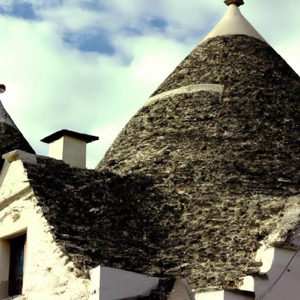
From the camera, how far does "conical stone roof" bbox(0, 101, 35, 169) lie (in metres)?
19.0

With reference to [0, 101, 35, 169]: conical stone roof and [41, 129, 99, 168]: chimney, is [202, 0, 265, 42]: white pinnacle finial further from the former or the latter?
[0, 101, 35, 169]: conical stone roof

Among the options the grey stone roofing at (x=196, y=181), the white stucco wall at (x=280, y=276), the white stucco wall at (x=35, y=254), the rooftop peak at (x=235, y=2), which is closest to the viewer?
the white stucco wall at (x=280, y=276)

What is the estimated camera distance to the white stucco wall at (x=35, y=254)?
13.1 metres

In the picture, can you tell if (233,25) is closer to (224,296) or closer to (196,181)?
(196,181)

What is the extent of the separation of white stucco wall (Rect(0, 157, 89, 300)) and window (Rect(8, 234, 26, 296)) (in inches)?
3.6

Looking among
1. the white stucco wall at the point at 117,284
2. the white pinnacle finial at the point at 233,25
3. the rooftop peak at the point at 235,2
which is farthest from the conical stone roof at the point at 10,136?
the white stucco wall at the point at 117,284

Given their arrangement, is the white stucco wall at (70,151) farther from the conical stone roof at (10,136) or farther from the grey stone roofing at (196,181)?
the conical stone roof at (10,136)

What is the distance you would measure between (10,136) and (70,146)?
3228 millimetres

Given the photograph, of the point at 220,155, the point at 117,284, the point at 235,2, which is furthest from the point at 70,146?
the point at 235,2

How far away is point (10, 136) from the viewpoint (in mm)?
19266

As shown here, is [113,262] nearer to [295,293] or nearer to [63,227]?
[63,227]

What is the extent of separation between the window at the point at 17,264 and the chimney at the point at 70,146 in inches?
70.5

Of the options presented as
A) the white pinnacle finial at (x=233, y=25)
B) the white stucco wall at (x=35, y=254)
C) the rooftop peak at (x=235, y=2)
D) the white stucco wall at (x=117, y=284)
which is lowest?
the white stucco wall at (x=117, y=284)

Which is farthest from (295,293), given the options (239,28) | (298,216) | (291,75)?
(239,28)
